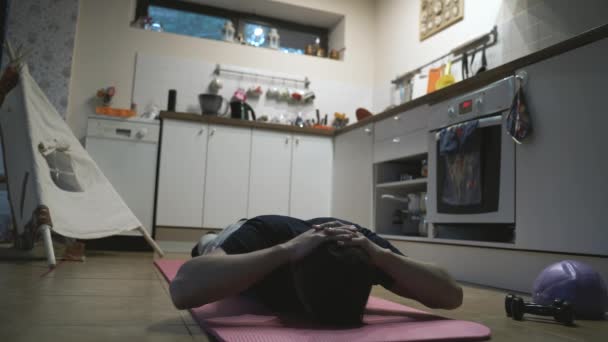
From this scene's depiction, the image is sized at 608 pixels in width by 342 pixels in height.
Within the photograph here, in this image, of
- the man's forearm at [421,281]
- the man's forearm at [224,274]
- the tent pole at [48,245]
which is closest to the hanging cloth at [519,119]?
the man's forearm at [421,281]

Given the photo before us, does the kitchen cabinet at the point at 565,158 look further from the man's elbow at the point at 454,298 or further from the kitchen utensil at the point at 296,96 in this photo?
the kitchen utensil at the point at 296,96

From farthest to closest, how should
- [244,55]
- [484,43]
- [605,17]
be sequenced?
[244,55] < [484,43] < [605,17]

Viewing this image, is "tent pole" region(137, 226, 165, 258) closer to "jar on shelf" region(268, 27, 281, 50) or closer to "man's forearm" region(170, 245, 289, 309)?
"man's forearm" region(170, 245, 289, 309)

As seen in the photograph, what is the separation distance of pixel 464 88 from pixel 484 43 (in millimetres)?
1183

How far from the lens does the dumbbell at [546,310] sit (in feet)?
4.58

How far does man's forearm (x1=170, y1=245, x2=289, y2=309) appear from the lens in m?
1.11

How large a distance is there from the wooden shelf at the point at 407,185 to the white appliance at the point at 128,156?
1.97 m

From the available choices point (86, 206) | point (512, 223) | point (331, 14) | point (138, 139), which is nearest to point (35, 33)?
point (138, 139)

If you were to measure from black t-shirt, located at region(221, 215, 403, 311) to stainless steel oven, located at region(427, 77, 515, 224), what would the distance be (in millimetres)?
1154

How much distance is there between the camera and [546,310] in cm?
141

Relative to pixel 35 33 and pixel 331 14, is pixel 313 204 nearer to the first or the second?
pixel 331 14

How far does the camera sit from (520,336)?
120cm

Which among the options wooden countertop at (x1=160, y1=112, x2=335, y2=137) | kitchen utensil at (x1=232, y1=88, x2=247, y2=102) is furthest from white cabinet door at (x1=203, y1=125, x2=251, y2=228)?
kitchen utensil at (x1=232, y1=88, x2=247, y2=102)

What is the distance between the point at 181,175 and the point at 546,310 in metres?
3.21
